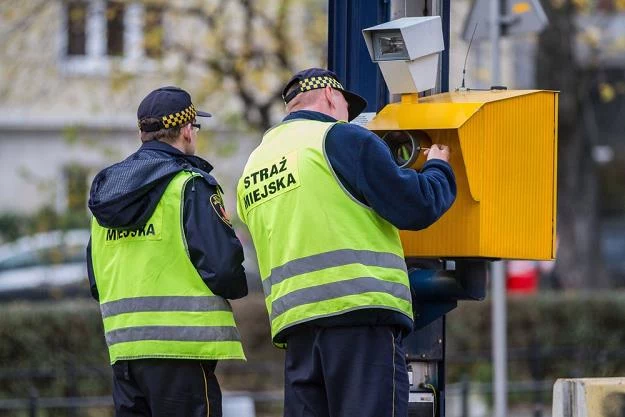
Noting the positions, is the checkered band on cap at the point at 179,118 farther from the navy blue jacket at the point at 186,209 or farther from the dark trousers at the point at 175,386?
the dark trousers at the point at 175,386

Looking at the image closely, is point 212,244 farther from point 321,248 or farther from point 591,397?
point 591,397

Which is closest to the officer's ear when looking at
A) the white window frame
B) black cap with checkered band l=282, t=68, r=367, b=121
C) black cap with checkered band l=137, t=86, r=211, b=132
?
black cap with checkered band l=137, t=86, r=211, b=132

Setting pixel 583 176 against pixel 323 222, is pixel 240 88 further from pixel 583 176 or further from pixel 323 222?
pixel 323 222

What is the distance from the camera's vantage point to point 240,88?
503 inches

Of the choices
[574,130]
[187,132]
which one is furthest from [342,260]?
[574,130]

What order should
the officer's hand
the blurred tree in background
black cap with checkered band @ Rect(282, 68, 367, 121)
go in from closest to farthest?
1. the officer's hand
2. black cap with checkered band @ Rect(282, 68, 367, 121)
3. the blurred tree in background

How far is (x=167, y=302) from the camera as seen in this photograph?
5133 mm

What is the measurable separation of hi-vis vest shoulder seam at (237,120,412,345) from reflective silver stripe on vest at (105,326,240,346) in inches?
13.1

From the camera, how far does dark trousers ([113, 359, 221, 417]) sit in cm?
509

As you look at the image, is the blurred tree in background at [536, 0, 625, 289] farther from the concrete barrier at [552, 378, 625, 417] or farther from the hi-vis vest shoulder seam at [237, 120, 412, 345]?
the hi-vis vest shoulder seam at [237, 120, 412, 345]

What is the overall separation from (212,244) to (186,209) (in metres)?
0.19

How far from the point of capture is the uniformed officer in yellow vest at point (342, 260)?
462 centimetres

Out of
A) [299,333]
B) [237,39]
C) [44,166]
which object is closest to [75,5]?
[237,39]

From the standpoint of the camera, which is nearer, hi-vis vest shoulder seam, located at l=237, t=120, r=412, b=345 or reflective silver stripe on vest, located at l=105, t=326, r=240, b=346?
hi-vis vest shoulder seam, located at l=237, t=120, r=412, b=345
